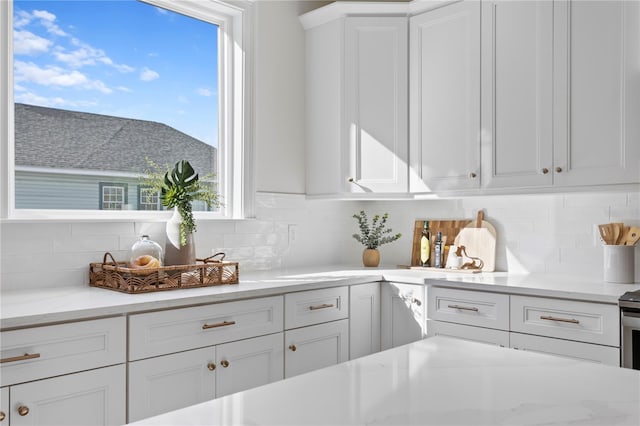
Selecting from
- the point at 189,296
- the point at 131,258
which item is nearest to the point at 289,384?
the point at 189,296

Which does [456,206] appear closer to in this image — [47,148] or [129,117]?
[129,117]

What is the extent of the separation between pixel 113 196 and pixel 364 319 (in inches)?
58.2

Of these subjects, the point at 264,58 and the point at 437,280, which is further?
the point at 264,58

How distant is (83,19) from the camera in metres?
2.66

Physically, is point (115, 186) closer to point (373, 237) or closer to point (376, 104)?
point (376, 104)

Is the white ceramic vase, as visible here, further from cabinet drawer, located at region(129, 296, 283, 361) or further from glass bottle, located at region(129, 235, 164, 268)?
cabinet drawer, located at region(129, 296, 283, 361)

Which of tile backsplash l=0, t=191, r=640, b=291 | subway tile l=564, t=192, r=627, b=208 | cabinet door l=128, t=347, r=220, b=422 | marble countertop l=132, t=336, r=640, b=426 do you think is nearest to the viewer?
marble countertop l=132, t=336, r=640, b=426

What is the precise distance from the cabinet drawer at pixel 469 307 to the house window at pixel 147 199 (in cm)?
153

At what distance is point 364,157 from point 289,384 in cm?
243

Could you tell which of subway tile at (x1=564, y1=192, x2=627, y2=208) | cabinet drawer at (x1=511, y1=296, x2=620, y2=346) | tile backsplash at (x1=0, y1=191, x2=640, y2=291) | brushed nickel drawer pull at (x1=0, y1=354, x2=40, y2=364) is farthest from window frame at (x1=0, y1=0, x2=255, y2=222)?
subway tile at (x1=564, y1=192, x2=627, y2=208)

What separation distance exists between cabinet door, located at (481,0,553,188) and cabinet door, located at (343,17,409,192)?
1.69ft

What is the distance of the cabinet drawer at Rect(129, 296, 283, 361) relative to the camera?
2.00 meters

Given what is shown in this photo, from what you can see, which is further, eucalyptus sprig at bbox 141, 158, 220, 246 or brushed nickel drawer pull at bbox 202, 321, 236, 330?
eucalyptus sprig at bbox 141, 158, 220, 246

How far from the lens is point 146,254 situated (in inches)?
98.9
